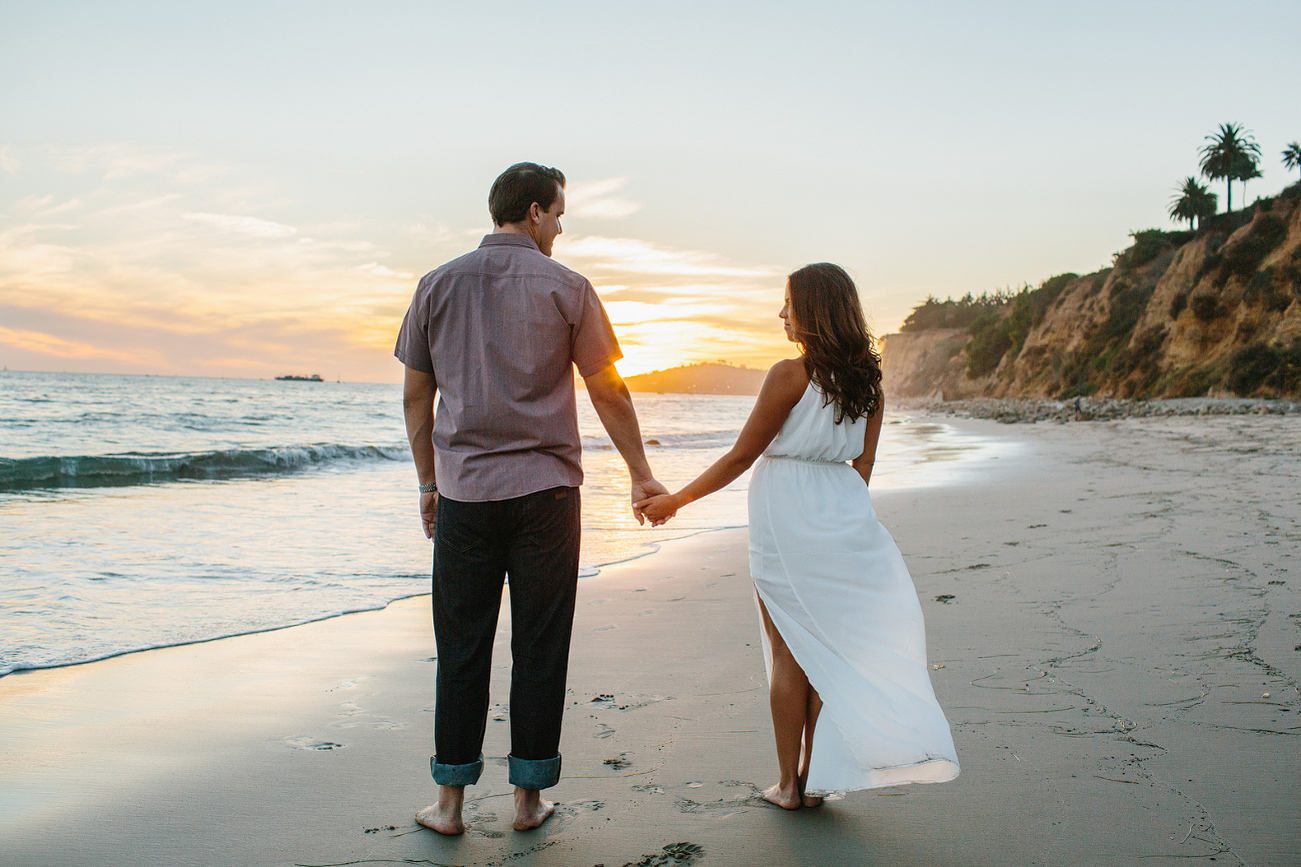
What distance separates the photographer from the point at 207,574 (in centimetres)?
582

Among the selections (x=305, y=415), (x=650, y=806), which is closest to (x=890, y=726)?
(x=650, y=806)

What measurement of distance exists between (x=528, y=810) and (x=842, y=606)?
1073 mm

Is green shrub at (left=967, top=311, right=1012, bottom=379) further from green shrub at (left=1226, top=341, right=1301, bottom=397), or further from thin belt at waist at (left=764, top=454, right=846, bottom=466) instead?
thin belt at waist at (left=764, top=454, right=846, bottom=466)

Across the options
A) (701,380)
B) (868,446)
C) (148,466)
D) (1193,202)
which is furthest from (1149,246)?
(701,380)

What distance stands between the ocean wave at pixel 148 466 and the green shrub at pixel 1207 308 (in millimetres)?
29232

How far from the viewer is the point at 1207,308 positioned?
1115 inches

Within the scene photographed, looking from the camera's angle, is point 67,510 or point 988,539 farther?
point 67,510

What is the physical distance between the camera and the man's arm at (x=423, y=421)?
2373 millimetres

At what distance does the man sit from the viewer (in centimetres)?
221

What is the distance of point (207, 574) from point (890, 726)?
5.36 metres

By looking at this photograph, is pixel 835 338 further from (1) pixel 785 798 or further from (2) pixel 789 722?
(1) pixel 785 798

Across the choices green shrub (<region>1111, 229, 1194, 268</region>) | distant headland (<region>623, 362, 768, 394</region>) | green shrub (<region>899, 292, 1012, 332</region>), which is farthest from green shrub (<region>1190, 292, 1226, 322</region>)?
distant headland (<region>623, 362, 768, 394</region>)

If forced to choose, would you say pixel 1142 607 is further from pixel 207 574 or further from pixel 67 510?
pixel 67 510

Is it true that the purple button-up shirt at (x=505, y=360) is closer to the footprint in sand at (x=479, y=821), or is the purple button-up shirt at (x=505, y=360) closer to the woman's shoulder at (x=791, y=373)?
the woman's shoulder at (x=791, y=373)
